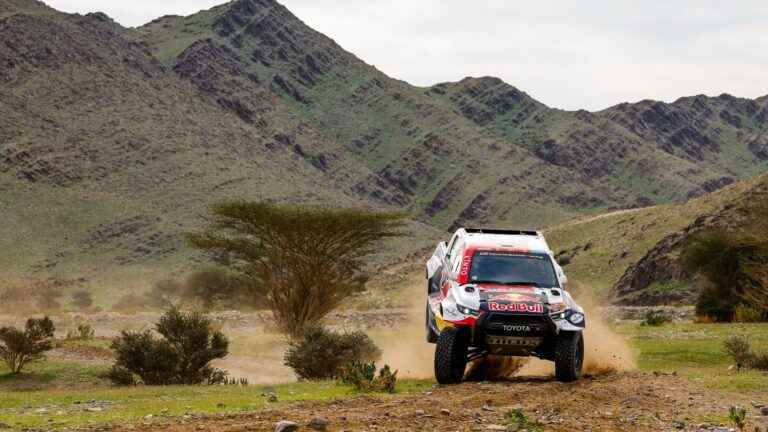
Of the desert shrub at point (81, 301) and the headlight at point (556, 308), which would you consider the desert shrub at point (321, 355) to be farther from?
the desert shrub at point (81, 301)

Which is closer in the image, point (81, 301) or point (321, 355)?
point (321, 355)

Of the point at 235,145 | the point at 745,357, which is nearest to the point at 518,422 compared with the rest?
the point at 745,357

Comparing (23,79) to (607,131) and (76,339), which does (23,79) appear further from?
(607,131)

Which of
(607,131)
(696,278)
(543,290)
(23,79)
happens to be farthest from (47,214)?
(607,131)

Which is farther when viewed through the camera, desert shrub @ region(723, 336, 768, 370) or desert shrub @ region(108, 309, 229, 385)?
desert shrub @ region(108, 309, 229, 385)

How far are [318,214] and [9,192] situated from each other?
7236 centimetres

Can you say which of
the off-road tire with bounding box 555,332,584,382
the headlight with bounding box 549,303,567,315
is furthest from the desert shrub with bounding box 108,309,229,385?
the headlight with bounding box 549,303,567,315

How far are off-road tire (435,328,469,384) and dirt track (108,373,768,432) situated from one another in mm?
337

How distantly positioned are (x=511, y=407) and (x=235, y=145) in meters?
118

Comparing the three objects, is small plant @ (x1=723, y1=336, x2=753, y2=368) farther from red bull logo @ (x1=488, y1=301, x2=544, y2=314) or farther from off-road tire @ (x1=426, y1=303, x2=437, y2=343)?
red bull logo @ (x1=488, y1=301, x2=544, y2=314)

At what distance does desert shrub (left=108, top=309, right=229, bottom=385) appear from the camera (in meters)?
24.6

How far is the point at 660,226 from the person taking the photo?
78.5m

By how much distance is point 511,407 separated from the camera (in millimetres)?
12930

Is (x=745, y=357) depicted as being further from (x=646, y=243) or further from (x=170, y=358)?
(x=646, y=243)
